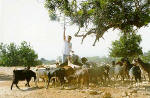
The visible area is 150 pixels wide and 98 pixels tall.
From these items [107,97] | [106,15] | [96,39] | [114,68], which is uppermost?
[106,15]

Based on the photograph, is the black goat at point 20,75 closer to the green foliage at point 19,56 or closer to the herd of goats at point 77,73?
the herd of goats at point 77,73

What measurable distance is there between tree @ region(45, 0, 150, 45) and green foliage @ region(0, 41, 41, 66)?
154 feet

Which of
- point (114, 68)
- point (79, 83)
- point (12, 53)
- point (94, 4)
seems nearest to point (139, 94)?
point (79, 83)

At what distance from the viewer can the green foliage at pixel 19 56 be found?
6294cm

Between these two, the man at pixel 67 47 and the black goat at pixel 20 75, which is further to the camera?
the man at pixel 67 47

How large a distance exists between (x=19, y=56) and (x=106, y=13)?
51.9m

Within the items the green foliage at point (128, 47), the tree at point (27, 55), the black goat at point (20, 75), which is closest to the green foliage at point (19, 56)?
the tree at point (27, 55)

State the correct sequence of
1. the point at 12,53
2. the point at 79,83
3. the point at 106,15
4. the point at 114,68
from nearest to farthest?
the point at 79,83 → the point at 106,15 → the point at 114,68 → the point at 12,53

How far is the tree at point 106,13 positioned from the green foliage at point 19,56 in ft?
154

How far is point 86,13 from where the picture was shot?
1652cm

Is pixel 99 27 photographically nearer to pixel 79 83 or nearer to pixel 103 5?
pixel 103 5

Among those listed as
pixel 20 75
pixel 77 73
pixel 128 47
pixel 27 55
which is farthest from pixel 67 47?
pixel 27 55

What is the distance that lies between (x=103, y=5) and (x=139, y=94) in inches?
264

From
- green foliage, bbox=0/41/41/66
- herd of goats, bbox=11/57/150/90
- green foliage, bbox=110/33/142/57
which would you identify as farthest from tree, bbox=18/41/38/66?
herd of goats, bbox=11/57/150/90
